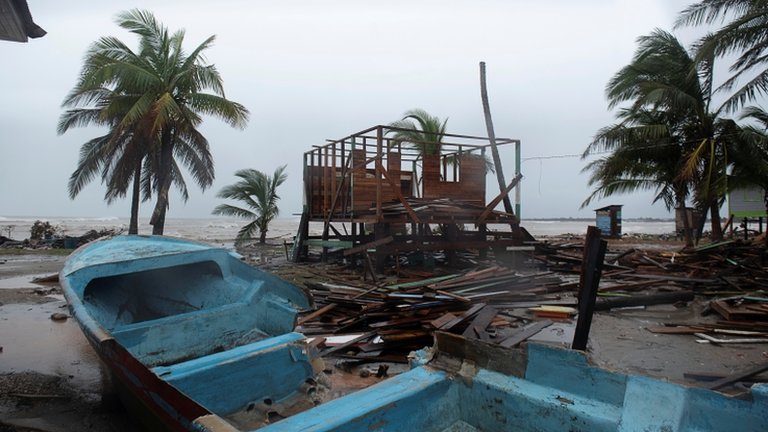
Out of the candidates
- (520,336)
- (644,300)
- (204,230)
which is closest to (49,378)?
(520,336)

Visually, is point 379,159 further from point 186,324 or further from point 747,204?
point 747,204

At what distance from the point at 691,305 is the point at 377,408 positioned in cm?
790

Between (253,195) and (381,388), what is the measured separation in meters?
20.2

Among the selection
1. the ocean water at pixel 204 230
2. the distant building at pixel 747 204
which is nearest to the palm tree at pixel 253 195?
the ocean water at pixel 204 230

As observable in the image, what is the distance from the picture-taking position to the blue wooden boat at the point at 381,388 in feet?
6.73

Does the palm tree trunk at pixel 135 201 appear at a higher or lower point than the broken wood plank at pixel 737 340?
higher

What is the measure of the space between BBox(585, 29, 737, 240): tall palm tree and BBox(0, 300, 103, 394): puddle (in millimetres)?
17147

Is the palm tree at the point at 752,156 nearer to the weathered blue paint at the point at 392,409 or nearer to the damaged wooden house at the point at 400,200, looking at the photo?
the damaged wooden house at the point at 400,200

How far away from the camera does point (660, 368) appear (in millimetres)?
4664

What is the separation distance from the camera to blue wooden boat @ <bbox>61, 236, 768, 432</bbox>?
2.05 meters

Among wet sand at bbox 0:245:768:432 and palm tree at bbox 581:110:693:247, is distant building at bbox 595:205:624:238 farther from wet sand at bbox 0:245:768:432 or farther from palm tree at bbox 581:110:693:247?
wet sand at bbox 0:245:768:432

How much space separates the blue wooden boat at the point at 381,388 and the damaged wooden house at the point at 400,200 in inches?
219

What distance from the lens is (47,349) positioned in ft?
18.7

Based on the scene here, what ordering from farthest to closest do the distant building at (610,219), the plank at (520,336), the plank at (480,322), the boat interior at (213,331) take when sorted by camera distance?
the distant building at (610,219), the plank at (480,322), the plank at (520,336), the boat interior at (213,331)
